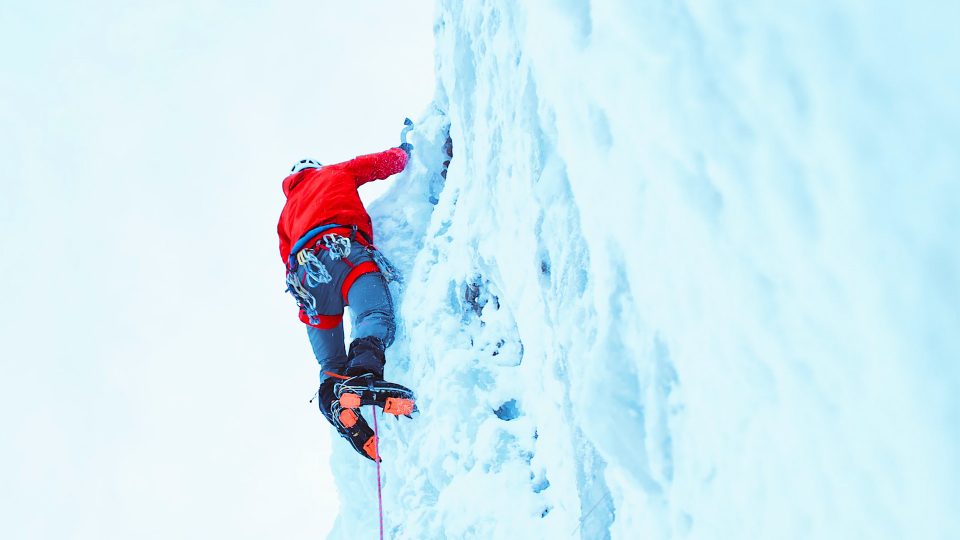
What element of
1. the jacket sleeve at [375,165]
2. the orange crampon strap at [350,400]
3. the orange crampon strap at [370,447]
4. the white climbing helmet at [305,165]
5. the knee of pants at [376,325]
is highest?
the white climbing helmet at [305,165]

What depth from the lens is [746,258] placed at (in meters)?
1.28

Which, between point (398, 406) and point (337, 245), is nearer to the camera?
point (398, 406)

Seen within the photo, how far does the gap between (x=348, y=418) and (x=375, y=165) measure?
76.0 inches

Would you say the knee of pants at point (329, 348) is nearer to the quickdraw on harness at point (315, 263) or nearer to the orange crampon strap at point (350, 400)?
the quickdraw on harness at point (315, 263)

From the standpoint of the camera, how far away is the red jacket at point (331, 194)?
448cm

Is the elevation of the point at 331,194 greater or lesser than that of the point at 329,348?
greater

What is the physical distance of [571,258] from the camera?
7.31 feet

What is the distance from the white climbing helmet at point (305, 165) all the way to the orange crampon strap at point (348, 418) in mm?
2141

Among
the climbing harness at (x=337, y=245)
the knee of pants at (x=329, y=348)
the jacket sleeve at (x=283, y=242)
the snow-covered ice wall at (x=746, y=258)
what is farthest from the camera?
the jacket sleeve at (x=283, y=242)

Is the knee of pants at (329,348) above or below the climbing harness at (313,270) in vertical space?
below

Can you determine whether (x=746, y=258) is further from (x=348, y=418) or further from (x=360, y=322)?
(x=360, y=322)

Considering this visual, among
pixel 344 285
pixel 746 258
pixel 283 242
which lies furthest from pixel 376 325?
pixel 746 258

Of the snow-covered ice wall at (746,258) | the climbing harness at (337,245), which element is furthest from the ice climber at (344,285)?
the snow-covered ice wall at (746,258)

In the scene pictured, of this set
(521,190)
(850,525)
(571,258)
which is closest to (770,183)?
(850,525)
